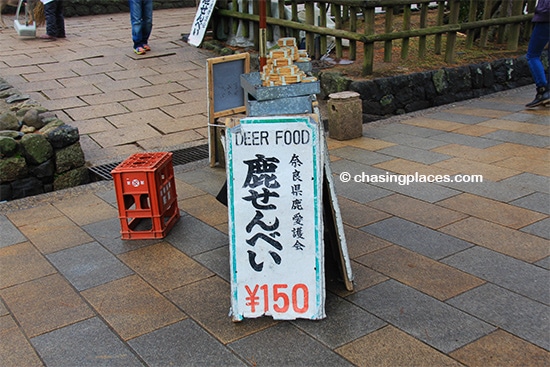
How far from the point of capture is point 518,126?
288 inches

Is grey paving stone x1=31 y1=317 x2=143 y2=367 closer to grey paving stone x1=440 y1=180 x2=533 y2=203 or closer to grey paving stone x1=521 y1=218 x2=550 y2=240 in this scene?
grey paving stone x1=521 y1=218 x2=550 y2=240

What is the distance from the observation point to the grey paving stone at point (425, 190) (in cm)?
523

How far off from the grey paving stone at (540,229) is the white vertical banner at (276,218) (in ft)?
6.50

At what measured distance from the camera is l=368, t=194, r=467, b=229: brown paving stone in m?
4.73

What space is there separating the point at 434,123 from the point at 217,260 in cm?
456

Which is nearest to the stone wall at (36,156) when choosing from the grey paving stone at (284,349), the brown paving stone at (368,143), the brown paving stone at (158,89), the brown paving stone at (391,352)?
the brown paving stone at (158,89)

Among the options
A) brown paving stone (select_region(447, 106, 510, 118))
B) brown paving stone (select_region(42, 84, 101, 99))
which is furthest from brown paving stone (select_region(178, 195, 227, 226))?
brown paving stone (select_region(447, 106, 510, 118))

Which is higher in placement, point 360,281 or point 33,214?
point 360,281

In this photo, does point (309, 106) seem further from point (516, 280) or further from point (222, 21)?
Result: point (222, 21)

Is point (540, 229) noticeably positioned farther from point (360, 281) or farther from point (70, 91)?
point (70, 91)

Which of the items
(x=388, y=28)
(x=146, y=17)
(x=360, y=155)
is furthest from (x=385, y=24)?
(x=146, y=17)

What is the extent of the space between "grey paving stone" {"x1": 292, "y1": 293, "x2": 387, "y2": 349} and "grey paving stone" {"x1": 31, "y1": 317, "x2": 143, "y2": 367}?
0.99 metres

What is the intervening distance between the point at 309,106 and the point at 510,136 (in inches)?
169

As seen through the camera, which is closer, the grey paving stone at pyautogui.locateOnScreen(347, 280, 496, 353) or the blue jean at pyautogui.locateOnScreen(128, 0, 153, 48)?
the grey paving stone at pyautogui.locateOnScreen(347, 280, 496, 353)
